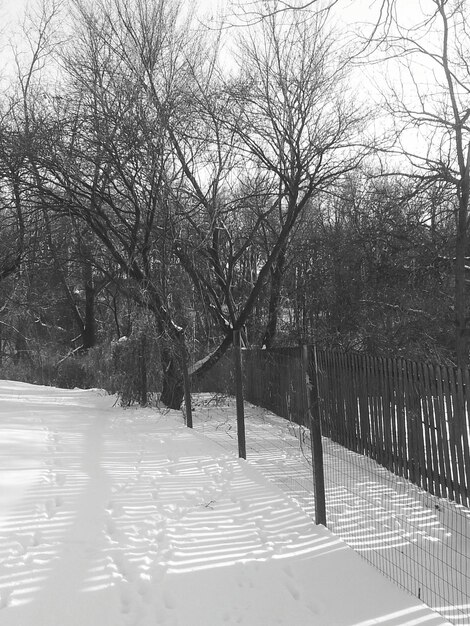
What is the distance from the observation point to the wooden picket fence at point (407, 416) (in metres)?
6.08

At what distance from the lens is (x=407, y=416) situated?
718cm

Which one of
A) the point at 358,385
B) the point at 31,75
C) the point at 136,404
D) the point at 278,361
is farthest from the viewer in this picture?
the point at 31,75

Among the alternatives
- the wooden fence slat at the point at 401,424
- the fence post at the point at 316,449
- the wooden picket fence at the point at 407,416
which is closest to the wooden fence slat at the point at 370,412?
the wooden picket fence at the point at 407,416

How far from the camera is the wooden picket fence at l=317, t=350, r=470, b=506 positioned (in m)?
6.08

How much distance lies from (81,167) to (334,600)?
11.9 m

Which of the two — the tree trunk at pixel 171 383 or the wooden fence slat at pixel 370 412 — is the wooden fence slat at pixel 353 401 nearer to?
the wooden fence slat at pixel 370 412

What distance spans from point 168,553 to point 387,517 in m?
2.49

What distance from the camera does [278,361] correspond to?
13.0 metres

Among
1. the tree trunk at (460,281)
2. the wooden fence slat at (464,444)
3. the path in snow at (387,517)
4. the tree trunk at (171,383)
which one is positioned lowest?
the path in snow at (387,517)

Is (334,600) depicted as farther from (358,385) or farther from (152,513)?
(358,385)

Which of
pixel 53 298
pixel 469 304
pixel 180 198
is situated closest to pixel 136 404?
pixel 180 198

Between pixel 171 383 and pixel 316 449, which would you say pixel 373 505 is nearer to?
pixel 316 449

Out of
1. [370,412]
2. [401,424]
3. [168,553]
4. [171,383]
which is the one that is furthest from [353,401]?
[171,383]

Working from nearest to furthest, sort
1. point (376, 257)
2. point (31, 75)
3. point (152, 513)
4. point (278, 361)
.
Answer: point (152, 513), point (278, 361), point (376, 257), point (31, 75)
